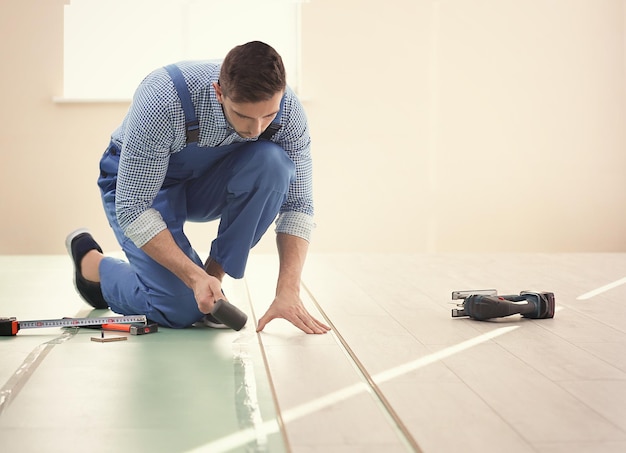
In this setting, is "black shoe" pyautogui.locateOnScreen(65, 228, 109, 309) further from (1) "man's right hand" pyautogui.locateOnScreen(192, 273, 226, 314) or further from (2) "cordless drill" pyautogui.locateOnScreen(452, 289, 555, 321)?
(2) "cordless drill" pyautogui.locateOnScreen(452, 289, 555, 321)

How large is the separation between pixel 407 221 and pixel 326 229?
0.54 meters

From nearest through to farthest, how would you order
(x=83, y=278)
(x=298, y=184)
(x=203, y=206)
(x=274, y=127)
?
(x=274, y=127) → (x=298, y=184) → (x=203, y=206) → (x=83, y=278)

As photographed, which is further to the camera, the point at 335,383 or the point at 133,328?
the point at 133,328

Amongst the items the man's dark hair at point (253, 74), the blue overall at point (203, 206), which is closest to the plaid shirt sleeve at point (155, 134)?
the blue overall at point (203, 206)

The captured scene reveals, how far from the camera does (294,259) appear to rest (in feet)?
7.60

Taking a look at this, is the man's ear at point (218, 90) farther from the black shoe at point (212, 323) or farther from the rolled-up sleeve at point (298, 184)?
the black shoe at point (212, 323)

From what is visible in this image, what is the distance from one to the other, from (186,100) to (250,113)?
0.25m

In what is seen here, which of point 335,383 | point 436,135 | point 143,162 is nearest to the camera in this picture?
point 335,383

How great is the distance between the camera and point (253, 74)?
1.84 m

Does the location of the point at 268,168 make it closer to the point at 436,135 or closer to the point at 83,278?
the point at 83,278

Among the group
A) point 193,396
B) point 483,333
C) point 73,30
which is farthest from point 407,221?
point 193,396

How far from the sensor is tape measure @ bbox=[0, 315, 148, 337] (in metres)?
2.24

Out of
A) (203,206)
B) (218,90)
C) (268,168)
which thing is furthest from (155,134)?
(203,206)

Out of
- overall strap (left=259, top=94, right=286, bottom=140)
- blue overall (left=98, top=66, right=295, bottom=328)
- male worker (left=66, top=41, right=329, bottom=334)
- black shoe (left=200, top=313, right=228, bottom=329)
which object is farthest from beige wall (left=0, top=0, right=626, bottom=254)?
overall strap (left=259, top=94, right=286, bottom=140)
